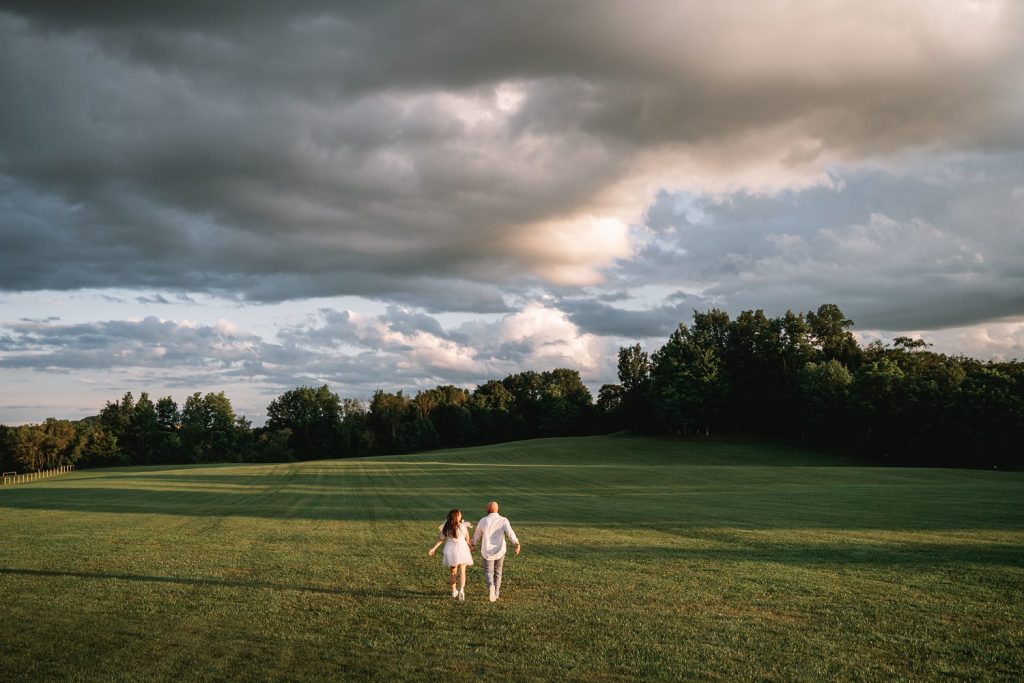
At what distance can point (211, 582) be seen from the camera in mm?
15844

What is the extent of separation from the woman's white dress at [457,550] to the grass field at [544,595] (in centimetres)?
83

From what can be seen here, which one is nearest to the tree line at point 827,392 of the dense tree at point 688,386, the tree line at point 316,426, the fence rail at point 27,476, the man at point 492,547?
the dense tree at point 688,386

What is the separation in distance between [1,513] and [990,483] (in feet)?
174

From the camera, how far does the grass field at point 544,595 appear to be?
10.2 metres

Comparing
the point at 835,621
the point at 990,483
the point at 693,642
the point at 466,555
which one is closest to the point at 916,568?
the point at 835,621

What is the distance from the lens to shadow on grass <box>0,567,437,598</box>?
1448 cm

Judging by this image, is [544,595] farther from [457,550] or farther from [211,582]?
[211,582]

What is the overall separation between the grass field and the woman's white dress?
828 millimetres

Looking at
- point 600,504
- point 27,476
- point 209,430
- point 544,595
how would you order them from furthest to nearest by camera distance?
point 209,430 → point 27,476 → point 600,504 → point 544,595

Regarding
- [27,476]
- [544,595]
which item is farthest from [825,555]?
[27,476]

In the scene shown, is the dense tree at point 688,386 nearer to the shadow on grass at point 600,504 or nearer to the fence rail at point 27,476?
the shadow on grass at point 600,504

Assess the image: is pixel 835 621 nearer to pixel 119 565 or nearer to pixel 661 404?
pixel 119 565

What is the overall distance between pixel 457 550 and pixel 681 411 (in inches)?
3472

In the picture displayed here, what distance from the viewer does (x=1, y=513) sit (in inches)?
1293
